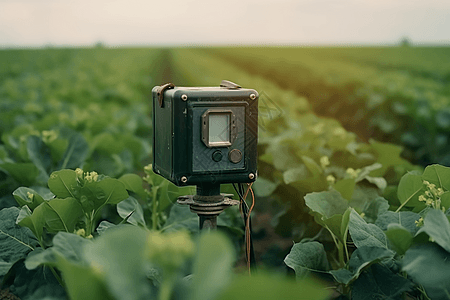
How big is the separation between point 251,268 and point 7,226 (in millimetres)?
1220

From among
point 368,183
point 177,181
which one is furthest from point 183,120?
point 368,183

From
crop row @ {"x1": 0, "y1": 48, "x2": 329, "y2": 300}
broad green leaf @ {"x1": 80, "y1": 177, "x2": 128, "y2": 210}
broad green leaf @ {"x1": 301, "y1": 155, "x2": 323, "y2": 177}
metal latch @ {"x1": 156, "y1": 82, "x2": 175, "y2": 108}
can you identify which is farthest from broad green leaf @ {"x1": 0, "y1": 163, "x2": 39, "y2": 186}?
broad green leaf @ {"x1": 301, "y1": 155, "x2": 323, "y2": 177}

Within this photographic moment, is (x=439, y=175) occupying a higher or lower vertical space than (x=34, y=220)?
higher

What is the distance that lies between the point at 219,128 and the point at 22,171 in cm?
173

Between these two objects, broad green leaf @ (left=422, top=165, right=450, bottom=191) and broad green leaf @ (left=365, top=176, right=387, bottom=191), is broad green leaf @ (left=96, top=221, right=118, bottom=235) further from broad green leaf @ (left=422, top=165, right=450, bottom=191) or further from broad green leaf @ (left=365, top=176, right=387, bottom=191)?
broad green leaf @ (left=365, top=176, right=387, bottom=191)

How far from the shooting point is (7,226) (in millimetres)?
2494

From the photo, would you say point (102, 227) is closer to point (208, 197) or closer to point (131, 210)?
point (131, 210)

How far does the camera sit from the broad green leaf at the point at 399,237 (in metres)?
2.01

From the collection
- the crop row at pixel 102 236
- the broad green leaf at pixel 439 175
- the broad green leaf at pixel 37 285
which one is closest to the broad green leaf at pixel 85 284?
the crop row at pixel 102 236

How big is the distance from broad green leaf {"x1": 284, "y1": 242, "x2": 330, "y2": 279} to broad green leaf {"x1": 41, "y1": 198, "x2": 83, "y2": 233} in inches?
37.9

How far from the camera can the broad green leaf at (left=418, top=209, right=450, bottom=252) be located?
1822 mm

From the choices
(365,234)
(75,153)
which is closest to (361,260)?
(365,234)

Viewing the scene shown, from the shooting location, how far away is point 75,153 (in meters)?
3.63

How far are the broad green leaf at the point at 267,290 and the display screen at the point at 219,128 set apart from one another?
1105mm
